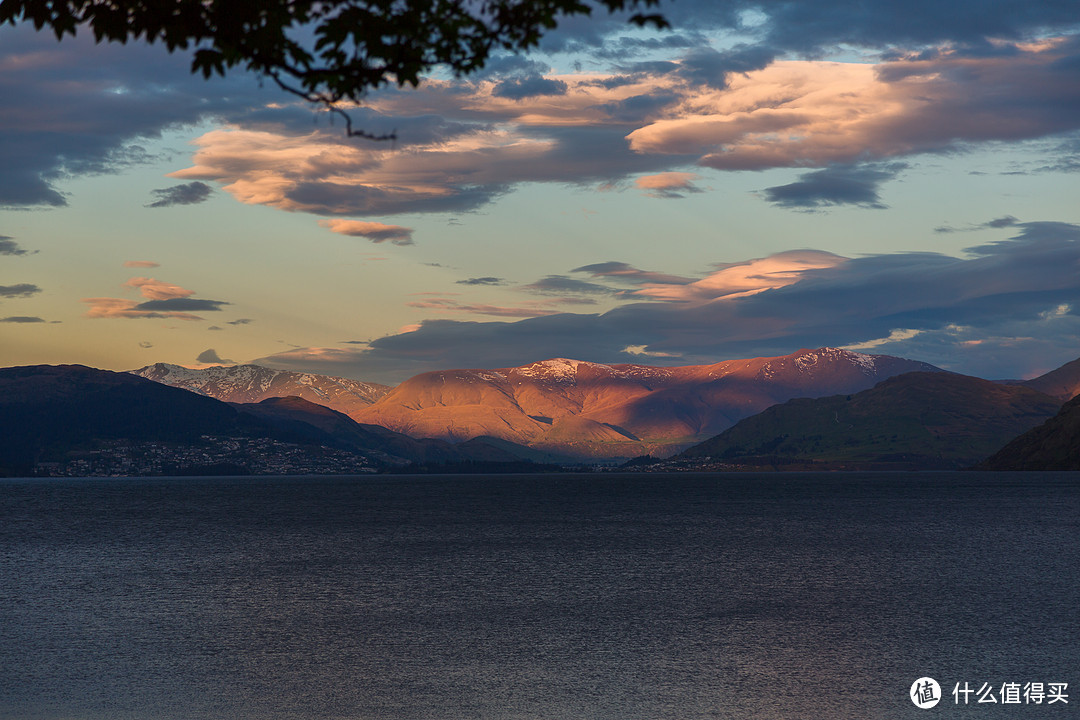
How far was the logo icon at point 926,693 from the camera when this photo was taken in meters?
41.2

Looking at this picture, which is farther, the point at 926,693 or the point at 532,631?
the point at 532,631

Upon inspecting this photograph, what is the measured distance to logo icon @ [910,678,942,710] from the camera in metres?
41.2

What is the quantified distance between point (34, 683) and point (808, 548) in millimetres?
101466

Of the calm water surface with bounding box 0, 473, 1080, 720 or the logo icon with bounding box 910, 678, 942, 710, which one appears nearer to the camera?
the logo icon with bounding box 910, 678, 942, 710

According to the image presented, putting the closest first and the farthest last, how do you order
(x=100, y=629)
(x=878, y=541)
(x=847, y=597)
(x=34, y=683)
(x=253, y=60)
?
(x=253, y=60) → (x=34, y=683) → (x=100, y=629) → (x=847, y=597) → (x=878, y=541)

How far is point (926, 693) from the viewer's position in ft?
142

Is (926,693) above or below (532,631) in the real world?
above

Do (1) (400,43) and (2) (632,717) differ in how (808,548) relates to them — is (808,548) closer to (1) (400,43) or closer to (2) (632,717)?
(2) (632,717)

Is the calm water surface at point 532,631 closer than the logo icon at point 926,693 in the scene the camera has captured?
No

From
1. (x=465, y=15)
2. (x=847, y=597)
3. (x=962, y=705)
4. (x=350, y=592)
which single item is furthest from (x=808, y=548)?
(x=465, y=15)

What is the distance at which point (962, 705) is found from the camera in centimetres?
4044

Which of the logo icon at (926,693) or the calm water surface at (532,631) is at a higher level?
the logo icon at (926,693)

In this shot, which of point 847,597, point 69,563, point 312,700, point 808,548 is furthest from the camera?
point 808,548

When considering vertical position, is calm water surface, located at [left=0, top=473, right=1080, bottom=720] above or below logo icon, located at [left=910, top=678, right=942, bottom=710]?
below
